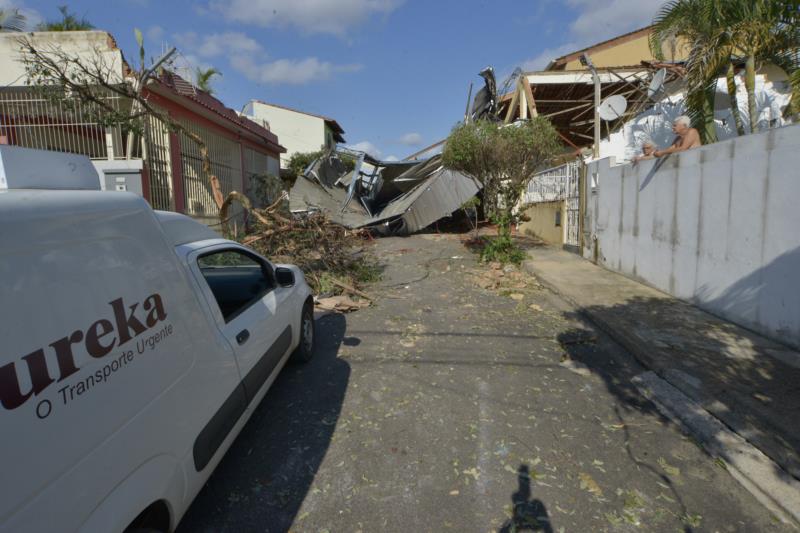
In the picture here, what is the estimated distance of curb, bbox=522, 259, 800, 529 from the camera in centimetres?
250

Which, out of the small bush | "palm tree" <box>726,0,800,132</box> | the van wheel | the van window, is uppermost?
"palm tree" <box>726,0,800,132</box>

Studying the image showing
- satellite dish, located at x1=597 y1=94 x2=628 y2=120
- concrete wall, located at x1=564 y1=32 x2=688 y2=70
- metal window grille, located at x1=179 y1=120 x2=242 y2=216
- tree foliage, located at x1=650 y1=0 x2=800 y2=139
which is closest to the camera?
tree foliage, located at x1=650 y1=0 x2=800 y2=139

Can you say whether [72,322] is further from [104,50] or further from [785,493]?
[104,50]

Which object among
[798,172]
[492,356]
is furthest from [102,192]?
[798,172]

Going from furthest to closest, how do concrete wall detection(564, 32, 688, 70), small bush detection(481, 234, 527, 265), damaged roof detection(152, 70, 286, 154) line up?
concrete wall detection(564, 32, 688, 70) → small bush detection(481, 234, 527, 265) → damaged roof detection(152, 70, 286, 154)

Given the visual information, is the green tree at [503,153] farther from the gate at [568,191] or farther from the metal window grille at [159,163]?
the metal window grille at [159,163]

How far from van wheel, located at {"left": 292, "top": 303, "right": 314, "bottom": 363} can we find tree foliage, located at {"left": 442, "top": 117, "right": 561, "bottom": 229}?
609 cm

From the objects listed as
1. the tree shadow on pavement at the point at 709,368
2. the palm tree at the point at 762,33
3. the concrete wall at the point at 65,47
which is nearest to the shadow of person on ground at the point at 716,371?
A: the tree shadow on pavement at the point at 709,368

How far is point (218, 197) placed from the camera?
32.4 feet

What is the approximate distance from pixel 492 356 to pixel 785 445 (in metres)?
2.37

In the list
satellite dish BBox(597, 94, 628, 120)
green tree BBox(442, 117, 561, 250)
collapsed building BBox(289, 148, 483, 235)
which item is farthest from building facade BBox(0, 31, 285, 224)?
satellite dish BBox(597, 94, 628, 120)

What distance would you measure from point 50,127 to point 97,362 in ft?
32.1

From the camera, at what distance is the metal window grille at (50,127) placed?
8.72 meters

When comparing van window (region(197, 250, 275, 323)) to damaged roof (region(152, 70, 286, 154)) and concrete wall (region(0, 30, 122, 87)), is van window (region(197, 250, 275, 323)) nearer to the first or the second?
damaged roof (region(152, 70, 286, 154))
